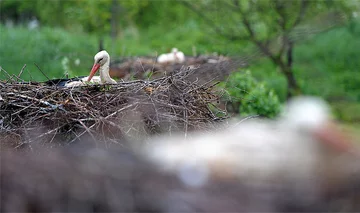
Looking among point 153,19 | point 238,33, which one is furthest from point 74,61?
point 153,19

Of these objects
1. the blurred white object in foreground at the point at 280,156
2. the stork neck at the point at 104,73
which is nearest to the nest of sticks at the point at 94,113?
the stork neck at the point at 104,73

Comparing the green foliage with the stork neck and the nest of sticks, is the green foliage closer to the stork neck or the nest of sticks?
the stork neck

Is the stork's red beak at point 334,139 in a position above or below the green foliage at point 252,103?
below

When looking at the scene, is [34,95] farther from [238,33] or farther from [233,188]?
[238,33]

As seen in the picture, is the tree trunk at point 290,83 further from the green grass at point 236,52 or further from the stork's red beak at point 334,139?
the stork's red beak at point 334,139

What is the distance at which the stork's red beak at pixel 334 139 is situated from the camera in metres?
1.70

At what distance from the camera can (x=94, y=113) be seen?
4055 millimetres

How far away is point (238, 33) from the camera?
13109 mm

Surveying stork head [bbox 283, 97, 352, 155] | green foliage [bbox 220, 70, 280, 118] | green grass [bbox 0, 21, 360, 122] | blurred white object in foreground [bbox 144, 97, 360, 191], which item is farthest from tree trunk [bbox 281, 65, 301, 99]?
stork head [bbox 283, 97, 352, 155]

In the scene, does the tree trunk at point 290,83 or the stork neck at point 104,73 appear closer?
the stork neck at point 104,73

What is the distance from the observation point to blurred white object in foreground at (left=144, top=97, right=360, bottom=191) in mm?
1706

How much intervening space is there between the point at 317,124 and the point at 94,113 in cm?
253

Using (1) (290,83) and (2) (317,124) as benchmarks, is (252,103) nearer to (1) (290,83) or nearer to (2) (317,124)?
(1) (290,83)

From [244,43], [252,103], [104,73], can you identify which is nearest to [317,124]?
[104,73]
